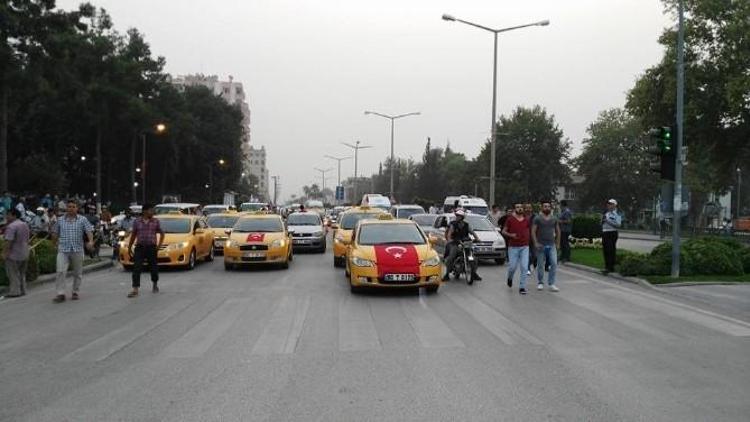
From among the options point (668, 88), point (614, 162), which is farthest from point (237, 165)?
point (668, 88)

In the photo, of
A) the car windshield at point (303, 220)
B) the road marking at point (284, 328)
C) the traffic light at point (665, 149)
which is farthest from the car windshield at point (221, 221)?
the traffic light at point (665, 149)

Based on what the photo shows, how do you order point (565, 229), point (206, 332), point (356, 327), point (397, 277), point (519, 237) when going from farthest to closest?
1. point (565, 229)
2. point (519, 237)
3. point (397, 277)
4. point (356, 327)
5. point (206, 332)

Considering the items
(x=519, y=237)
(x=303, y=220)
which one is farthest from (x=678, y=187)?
(x=303, y=220)

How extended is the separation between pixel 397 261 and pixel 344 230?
313 inches

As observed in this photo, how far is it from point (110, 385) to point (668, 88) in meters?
39.2

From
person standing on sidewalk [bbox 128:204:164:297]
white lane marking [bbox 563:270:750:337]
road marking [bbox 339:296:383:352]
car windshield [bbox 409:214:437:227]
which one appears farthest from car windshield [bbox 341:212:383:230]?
white lane marking [bbox 563:270:750:337]

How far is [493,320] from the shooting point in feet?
32.7

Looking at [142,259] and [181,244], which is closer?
[142,259]

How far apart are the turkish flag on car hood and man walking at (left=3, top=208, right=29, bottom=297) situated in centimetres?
661

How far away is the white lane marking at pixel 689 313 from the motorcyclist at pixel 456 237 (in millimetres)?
3232

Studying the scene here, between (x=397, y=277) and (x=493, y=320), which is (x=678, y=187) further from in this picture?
(x=493, y=320)

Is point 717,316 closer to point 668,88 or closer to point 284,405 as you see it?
point 284,405

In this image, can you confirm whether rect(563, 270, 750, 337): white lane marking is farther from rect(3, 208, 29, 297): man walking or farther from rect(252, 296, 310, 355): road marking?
rect(3, 208, 29, 297): man walking

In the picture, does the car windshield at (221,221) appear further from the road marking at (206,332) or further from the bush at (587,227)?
the bush at (587,227)
